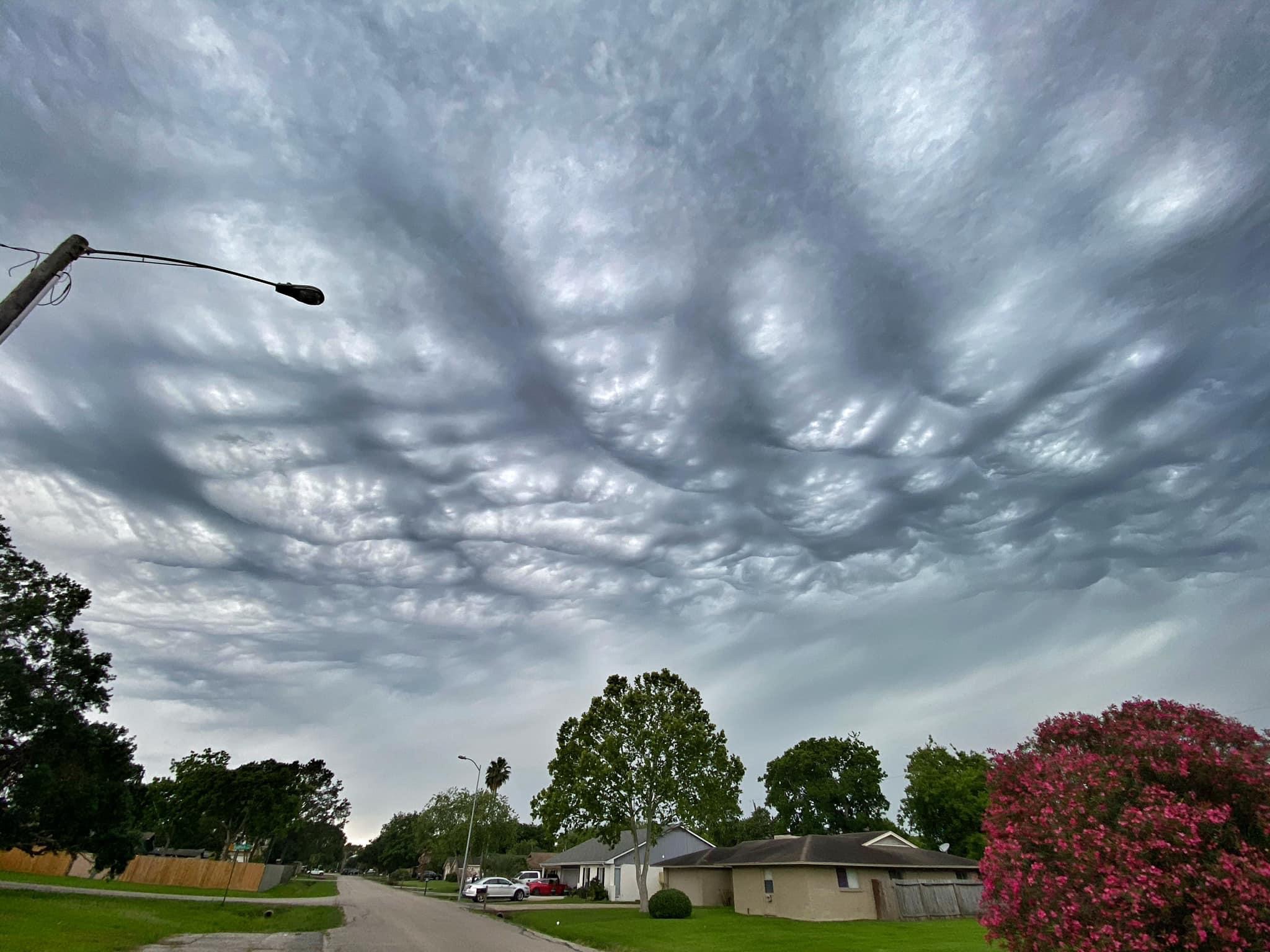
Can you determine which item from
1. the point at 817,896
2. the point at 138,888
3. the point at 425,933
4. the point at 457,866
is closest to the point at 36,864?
the point at 138,888

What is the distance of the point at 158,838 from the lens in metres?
96.6

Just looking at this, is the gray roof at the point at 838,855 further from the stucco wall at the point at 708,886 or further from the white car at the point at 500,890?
the white car at the point at 500,890

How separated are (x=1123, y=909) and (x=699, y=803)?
37339 millimetres

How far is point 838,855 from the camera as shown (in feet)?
119

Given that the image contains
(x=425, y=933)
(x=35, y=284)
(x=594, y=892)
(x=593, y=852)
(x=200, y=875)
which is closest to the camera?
(x=35, y=284)

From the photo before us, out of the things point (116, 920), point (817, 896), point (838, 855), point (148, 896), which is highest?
point (838, 855)

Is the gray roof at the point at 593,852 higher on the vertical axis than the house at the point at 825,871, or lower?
higher

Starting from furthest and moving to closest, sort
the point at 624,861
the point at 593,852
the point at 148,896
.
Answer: the point at 593,852 → the point at 624,861 → the point at 148,896

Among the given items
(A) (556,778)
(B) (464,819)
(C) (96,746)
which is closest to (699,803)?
(A) (556,778)

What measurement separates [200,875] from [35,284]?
66494mm

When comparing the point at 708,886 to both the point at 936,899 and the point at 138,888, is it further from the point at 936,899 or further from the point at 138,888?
the point at 138,888

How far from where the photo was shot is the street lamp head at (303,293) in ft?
26.0

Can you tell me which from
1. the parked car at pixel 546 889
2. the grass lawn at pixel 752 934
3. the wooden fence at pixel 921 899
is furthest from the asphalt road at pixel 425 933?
the parked car at pixel 546 889

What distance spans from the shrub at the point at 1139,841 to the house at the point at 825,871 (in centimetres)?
2897
